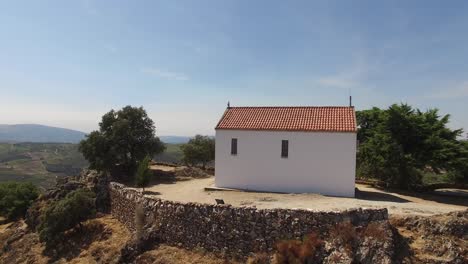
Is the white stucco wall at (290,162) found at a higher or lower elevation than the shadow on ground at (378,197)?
higher

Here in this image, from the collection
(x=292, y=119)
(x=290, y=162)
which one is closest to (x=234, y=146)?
(x=290, y=162)

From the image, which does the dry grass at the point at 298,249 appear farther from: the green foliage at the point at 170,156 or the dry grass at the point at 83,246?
the green foliage at the point at 170,156

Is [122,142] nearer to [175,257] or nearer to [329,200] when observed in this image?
[175,257]

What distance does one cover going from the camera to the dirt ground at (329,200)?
741 inches

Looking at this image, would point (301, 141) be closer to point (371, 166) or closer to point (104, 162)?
point (371, 166)

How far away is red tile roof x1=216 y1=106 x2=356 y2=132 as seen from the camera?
23828 millimetres

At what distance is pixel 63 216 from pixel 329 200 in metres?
16.2

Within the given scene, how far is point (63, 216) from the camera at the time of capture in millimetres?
21062

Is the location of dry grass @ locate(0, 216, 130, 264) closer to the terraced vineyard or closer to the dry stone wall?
the dry stone wall

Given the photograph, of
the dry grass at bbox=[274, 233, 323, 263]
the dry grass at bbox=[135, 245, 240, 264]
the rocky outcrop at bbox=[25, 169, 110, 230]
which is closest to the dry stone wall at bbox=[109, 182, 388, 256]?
the dry grass at bbox=[135, 245, 240, 264]

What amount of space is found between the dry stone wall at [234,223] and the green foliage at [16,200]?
1563 cm

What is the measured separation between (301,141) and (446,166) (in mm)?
9854

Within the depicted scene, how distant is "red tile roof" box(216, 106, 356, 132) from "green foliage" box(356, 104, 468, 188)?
344 centimetres

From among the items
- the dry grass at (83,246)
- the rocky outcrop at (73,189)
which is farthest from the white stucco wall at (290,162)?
the dry grass at (83,246)
